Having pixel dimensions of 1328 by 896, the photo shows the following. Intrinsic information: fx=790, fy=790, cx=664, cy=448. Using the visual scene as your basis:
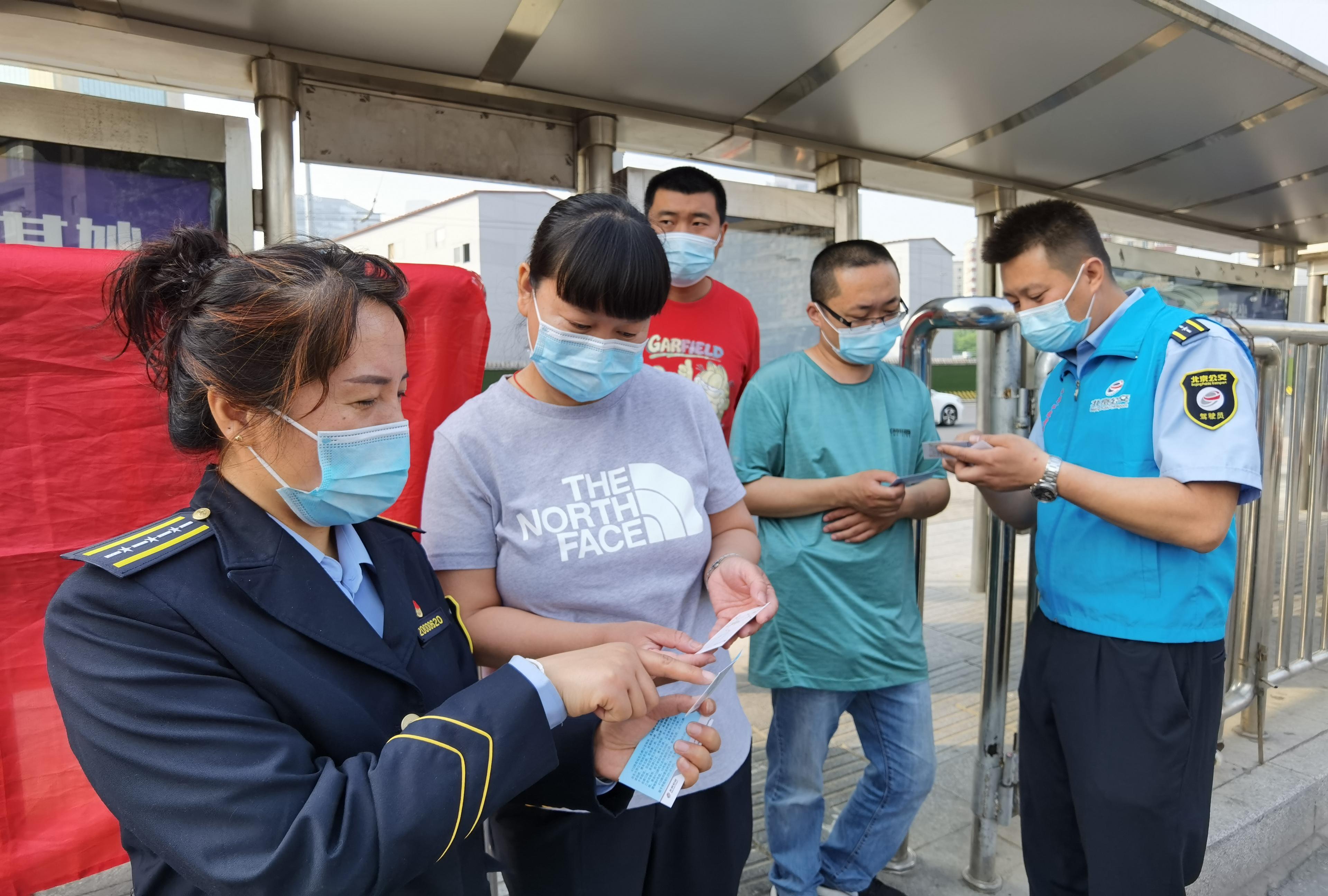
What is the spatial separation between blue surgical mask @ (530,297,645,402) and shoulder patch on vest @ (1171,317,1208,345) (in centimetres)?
125

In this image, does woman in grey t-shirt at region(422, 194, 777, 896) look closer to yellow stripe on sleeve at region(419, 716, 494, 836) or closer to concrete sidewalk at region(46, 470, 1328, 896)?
yellow stripe on sleeve at region(419, 716, 494, 836)

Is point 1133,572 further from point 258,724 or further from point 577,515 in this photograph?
point 258,724

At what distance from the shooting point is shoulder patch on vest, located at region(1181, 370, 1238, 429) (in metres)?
1.71

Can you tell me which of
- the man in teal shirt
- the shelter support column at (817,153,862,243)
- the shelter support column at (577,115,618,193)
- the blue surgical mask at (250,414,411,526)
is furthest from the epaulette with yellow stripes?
the shelter support column at (817,153,862,243)

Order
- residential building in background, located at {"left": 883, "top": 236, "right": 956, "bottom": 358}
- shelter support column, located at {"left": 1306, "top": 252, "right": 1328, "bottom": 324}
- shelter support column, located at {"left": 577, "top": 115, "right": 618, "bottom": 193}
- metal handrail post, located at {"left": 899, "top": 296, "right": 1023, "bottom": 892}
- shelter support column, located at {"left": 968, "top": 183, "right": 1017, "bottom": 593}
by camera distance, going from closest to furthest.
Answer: metal handrail post, located at {"left": 899, "top": 296, "right": 1023, "bottom": 892} < shelter support column, located at {"left": 577, "top": 115, "right": 618, "bottom": 193} < shelter support column, located at {"left": 968, "top": 183, "right": 1017, "bottom": 593} < shelter support column, located at {"left": 1306, "top": 252, "right": 1328, "bottom": 324} < residential building in background, located at {"left": 883, "top": 236, "right": 956, "bottom": 358}

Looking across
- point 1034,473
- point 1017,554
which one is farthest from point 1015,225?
point 1017,554

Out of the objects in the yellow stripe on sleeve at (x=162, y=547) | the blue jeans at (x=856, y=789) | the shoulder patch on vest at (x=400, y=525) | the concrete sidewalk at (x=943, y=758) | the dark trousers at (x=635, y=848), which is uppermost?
the yellow stripe on sleeve at (x=162, y=547)

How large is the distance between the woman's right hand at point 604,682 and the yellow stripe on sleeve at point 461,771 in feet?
0.51

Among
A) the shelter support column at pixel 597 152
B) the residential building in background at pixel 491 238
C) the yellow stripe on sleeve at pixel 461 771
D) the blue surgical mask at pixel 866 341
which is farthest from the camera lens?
the shelter support column at pixel 597 152

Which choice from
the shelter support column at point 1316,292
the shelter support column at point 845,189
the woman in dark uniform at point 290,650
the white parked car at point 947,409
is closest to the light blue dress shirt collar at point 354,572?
the woman in dark uniform at point 290,650

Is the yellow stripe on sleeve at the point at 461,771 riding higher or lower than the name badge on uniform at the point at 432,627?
lower

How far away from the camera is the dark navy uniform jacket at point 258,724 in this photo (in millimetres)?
824

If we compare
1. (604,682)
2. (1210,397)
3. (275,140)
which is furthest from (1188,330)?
(275,140)

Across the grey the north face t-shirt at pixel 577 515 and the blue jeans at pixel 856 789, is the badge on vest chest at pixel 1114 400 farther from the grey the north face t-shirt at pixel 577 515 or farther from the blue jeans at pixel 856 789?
the grey the north face t-shirt at pixel 577 515
